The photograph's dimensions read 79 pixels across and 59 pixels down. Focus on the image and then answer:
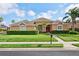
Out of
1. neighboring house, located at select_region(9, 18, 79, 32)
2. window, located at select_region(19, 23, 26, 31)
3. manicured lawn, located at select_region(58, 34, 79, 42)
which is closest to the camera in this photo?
neighboring house, located at select_region(9, 18, 79, 32)

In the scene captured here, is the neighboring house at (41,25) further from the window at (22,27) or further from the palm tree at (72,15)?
the palm tree at (72,15)

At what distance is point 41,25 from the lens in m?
10.4

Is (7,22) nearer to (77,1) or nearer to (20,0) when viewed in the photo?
(20,0)

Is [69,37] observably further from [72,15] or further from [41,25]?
[41,25]

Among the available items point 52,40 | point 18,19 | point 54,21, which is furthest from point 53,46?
point 18,19

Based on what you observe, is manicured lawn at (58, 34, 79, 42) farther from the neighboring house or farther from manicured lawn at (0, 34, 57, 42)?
manicured lawn at (0, 34, 57, 42)

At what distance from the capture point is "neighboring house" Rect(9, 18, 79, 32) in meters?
10.2

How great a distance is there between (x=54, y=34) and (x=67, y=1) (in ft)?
4.90

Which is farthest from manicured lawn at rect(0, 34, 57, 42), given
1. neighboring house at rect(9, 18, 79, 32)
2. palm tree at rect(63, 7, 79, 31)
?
palm tree at rect(63, 7, 79, 31)

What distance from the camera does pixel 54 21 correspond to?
33.6 feet

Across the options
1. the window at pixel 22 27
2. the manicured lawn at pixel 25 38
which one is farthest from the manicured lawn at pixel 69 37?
the window at pixel 22 27

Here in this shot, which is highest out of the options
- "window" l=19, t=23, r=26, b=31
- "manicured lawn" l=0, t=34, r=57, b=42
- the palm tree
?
the palm tree

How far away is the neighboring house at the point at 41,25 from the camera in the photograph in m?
10.2

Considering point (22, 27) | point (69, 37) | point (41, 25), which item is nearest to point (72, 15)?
point (69, 37)
